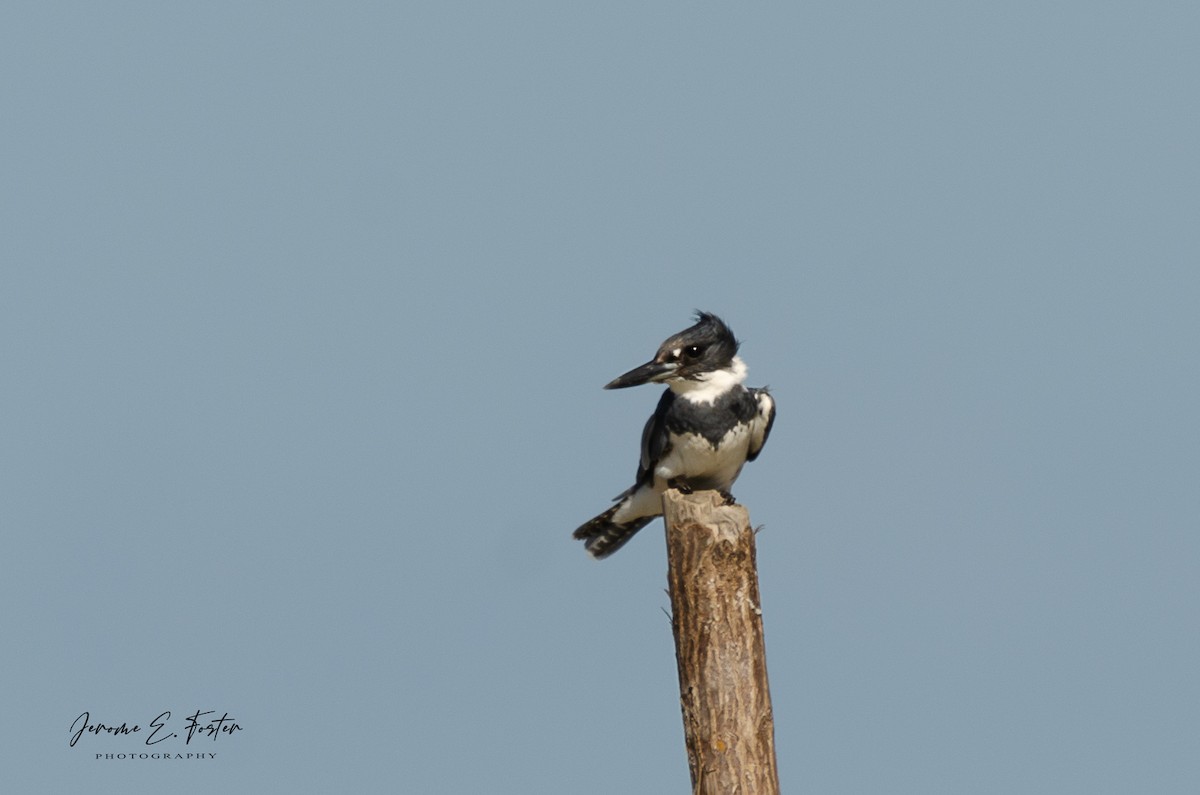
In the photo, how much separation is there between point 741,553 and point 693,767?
1060mm

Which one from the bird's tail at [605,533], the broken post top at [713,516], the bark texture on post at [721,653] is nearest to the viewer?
the bark texture on post at [721,653]

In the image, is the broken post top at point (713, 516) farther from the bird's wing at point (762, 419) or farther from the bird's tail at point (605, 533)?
the bird's tail at point (605, 533)

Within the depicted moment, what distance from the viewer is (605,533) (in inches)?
386

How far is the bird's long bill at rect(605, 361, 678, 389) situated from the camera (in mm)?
8867

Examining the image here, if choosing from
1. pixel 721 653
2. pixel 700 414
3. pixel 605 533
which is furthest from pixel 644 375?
pixel 721 653

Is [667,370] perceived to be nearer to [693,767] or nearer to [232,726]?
[693,767]

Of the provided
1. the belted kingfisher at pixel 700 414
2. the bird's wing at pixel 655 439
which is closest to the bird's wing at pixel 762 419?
the belted kingfisher at pixel 700 414

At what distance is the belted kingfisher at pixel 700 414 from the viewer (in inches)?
352

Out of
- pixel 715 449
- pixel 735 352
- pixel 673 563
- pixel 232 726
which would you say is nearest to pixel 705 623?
pixel 673 563

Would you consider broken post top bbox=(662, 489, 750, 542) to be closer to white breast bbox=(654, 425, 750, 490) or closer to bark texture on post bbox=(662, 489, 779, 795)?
bark texture on post bbox=(662, 489, 779, 795)

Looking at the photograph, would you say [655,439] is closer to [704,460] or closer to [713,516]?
[704,460]

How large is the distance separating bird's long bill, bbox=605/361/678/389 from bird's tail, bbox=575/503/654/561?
121 centimetres

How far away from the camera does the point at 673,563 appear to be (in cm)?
739

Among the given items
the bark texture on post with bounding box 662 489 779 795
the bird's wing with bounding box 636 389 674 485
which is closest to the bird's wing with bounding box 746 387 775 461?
the bird's wing with bounding box 636 389 674 485
